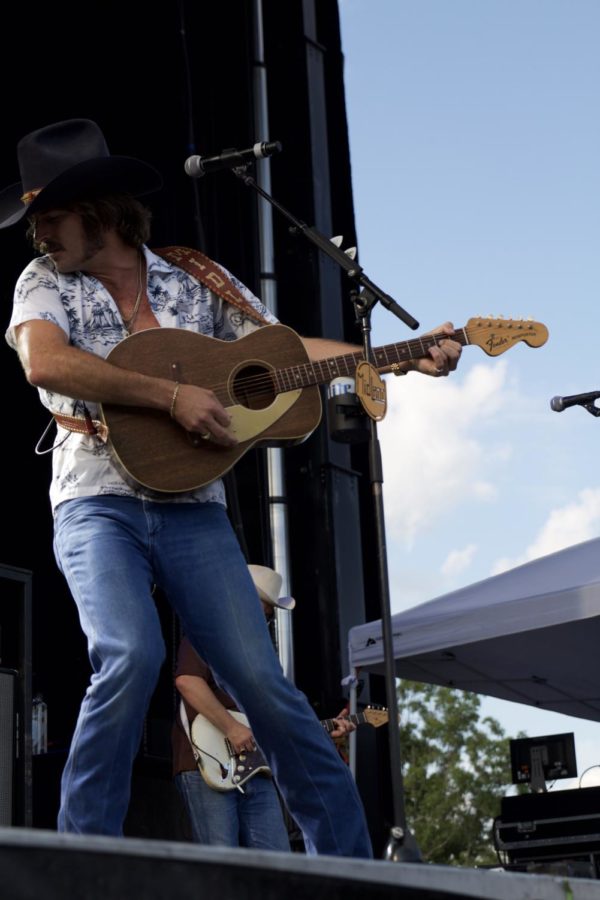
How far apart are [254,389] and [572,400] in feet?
8.89

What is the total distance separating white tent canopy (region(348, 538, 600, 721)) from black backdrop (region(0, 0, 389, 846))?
296 millimetres

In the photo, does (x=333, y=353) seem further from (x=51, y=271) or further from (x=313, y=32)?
(x=313, y=32)

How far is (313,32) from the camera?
7223 millimetres

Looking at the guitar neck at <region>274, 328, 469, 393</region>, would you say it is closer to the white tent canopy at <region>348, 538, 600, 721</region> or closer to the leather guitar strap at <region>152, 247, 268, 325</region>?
→ the leather guitar strap at <region>152, 247, 268, 325</region>

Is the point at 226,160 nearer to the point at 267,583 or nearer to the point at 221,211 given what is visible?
the point at 267,583

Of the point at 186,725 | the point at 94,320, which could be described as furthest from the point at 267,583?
the point at 94,320

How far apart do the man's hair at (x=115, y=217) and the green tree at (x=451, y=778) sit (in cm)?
2695

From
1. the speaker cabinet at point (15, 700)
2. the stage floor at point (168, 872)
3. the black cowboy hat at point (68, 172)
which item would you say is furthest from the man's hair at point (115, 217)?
the stage floor at point (168, 872)

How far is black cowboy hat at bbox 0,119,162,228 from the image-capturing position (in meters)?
2.77

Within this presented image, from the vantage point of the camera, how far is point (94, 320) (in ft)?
9.27

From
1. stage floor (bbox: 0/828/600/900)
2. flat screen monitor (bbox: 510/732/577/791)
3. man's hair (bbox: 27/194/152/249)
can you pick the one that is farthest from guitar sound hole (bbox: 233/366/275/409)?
flat screen monitor (bbox: 510/732/577/791)

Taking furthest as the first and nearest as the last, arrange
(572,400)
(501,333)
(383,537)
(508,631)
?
(508,631), (572,400), (383,537), (501,333)

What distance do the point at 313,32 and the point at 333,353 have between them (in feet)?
15.2

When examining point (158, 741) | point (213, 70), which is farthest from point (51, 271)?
point (213, 70)
